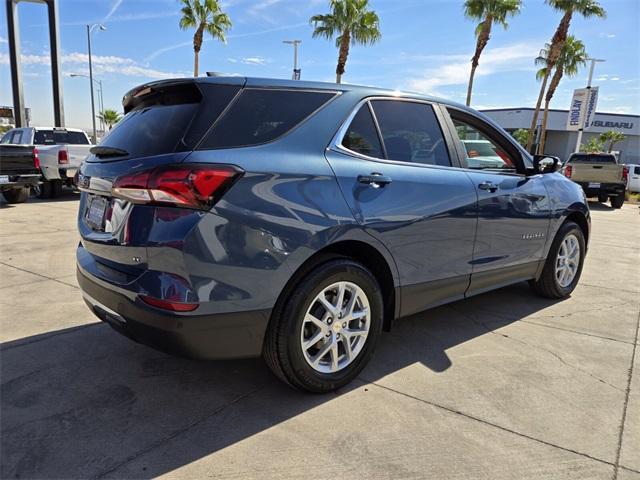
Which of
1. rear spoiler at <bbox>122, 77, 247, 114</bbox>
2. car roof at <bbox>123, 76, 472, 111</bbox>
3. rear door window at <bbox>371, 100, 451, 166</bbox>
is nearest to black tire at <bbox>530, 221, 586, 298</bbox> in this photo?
rear door window at <bbox>371, 100, 451, 166</bbox>

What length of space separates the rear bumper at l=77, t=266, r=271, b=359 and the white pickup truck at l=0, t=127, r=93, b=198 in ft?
32.3

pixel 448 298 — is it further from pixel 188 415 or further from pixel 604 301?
pixel 604 301

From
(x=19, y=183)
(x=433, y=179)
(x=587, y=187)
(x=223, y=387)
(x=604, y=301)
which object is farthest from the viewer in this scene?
(x=587, y=187)

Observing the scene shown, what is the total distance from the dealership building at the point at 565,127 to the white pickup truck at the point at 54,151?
164ft

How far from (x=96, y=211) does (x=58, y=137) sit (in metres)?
12.2

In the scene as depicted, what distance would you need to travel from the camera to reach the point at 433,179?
3.23 m

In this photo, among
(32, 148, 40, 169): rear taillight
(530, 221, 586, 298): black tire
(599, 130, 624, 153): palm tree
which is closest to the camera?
(530, 221, 586, 298): black tire

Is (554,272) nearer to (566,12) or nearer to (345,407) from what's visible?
(345,407)

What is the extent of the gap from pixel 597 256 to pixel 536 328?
4.22 metres

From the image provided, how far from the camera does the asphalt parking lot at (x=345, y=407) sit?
87.6 inches

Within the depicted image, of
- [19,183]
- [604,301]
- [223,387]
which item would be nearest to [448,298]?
[223,387]

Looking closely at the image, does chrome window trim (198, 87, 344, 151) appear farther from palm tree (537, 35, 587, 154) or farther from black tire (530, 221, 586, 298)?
palm tree (537, 35, 587, 154)

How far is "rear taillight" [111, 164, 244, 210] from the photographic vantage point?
2.21 metres

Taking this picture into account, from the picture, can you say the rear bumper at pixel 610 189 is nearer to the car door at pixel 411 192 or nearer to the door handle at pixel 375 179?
the car door at pixel 411 192
